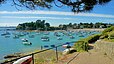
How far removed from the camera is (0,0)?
6.43 metres

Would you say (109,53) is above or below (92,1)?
below

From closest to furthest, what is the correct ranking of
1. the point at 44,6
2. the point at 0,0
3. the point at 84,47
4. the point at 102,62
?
the point at 0,0, the point at 44,6, the point at 102,62, the point at 84,47

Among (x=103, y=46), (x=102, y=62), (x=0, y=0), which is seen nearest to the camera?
(x=0, y=0)

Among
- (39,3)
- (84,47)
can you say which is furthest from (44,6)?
(84,47)

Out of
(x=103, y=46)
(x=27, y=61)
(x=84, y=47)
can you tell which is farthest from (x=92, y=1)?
→ (x=84, y=47)

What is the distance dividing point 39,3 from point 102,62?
7.64m

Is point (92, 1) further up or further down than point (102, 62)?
further up

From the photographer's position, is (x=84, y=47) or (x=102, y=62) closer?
(x=102, y=62)

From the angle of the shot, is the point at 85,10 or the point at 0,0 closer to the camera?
Answer: the point at 0,0

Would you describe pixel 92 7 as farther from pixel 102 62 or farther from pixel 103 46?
pixel 103 46

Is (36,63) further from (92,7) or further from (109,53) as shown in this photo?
(92,7)

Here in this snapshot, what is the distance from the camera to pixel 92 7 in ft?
22.3

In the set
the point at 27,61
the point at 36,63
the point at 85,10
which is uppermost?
the point at 85,10

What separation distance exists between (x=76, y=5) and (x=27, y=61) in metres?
6.11
